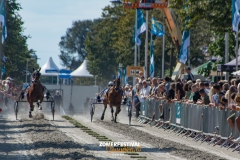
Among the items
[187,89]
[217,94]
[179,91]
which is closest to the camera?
[217,94]

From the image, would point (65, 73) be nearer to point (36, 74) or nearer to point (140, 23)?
point (140, 23)

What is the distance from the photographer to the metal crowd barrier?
1948 centimetres

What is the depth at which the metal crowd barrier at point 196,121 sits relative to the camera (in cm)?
1948

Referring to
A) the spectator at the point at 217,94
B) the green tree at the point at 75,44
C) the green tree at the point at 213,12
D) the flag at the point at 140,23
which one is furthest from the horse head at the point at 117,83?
the green tree at the point at 75,44

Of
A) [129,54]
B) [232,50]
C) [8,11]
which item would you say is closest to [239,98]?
[232,50]

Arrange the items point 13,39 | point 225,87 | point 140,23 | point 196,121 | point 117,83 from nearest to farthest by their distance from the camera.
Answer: point 225,87 < point 196,121 < point 117,83 < point 140,23 < point 13,39

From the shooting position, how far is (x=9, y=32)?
56.3 meters

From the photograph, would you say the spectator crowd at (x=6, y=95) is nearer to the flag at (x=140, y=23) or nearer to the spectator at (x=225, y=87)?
the flag at (x=140, y=23)

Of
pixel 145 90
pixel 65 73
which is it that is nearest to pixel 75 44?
pixel 65 73

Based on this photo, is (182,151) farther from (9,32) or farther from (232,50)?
(9,32)

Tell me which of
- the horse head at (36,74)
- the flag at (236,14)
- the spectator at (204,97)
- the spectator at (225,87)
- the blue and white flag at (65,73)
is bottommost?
the spectator at (204,97)

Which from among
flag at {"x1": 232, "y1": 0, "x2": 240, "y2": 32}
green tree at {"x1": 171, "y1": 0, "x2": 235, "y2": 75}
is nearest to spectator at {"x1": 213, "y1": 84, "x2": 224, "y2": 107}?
flag at {"x1": 232, "y1": 0, "x2": 240, "y2": 32}

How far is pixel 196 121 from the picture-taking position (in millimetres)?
22391

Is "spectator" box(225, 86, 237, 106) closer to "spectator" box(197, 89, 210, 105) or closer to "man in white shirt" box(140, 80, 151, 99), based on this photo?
"spectator" box(197, 89, 210, 105)
